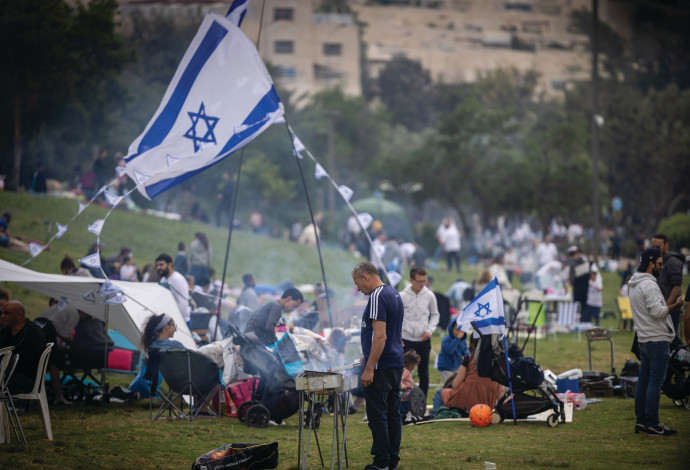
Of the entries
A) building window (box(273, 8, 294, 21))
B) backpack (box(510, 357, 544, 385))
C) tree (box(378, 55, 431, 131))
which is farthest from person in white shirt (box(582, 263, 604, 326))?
building window (box(273, 8, 294, 21))

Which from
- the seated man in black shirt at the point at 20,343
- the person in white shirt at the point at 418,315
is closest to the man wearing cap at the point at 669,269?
the person in white shirt at the point at 418,315

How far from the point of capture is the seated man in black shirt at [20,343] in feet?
27.8

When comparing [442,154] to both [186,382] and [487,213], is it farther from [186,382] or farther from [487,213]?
[186,382]

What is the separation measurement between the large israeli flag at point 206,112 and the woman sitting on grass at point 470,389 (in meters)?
3.89

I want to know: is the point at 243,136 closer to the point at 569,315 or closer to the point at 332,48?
the point at 569,315

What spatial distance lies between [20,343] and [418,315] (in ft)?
15.1

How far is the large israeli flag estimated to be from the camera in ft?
34.4

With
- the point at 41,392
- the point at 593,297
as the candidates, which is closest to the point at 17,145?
the point at 593,297

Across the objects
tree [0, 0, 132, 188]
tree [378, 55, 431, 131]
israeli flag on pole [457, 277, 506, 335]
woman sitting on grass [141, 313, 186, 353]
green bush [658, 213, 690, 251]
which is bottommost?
woman sitting on grass [141, 313, 186, 353]

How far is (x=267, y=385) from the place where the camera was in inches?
372

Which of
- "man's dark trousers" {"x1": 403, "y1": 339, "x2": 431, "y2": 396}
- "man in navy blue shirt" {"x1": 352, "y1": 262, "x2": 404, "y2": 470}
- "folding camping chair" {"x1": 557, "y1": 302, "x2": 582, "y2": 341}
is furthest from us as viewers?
"folding camping chair" {"x1": 557, "y1": 302, "x2": 582, "y2": 341}

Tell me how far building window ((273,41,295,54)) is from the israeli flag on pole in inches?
3257

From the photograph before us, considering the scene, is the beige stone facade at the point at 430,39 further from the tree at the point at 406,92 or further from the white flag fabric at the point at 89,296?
the white flag fabric at the point at 89,296

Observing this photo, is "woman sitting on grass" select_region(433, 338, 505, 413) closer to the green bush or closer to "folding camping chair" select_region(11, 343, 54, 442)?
"folding camping chair" select_region(11, 343, 54, 442)
